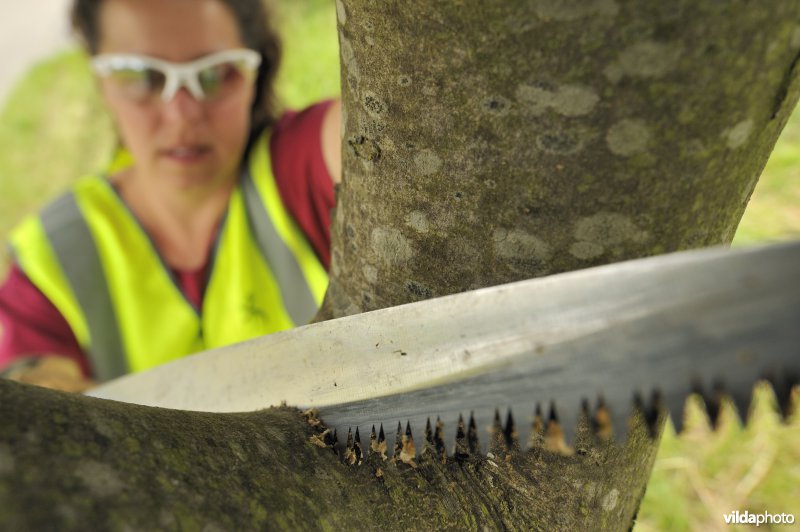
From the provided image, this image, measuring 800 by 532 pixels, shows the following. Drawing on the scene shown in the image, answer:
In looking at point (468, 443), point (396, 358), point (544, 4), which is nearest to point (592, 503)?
point (468, 443)

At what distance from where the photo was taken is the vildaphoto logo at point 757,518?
1.59 m

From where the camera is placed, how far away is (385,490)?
0.58 m

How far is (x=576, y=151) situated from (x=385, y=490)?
0.35 m

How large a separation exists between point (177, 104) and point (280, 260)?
0.45m

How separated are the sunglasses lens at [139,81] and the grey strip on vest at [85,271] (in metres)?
0.37

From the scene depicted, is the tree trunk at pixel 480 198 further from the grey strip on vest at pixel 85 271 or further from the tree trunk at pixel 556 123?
the grey strip on vest at pixel 85 271

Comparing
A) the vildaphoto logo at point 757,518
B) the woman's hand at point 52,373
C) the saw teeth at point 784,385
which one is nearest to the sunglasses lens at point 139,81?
the woman's hand at point 52,373

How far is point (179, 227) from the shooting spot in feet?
5.65

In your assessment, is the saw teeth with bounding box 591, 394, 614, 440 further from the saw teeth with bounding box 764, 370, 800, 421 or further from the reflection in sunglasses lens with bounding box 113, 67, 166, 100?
the reflection in sunglasses lens with bounding box 113, 67, 166, 100

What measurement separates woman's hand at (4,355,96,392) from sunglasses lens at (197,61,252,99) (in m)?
0.75

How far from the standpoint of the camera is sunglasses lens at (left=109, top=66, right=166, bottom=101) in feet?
4.86

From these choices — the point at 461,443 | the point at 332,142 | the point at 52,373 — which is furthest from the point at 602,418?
the point at 52,373

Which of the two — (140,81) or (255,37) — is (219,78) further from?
(255,37)

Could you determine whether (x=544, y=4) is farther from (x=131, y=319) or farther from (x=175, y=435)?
(x=131, y=319)
